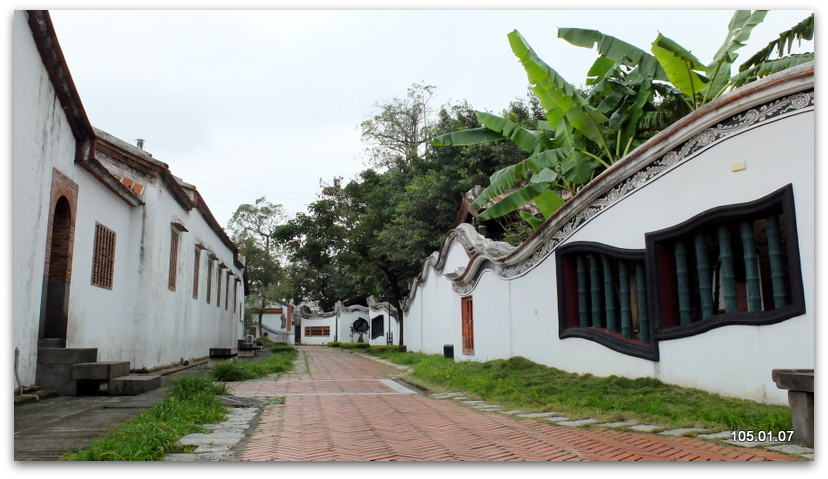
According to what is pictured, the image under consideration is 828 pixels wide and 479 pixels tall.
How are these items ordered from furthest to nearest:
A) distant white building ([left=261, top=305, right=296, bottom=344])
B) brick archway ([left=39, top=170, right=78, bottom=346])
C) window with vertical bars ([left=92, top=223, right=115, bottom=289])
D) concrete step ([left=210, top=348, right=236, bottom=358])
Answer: distant white building ([left=261, top=305, right=296, bottom=344]), concrete step ([left=210, top=348, right=236, bottom=358]), window with vertical bars ([left=92, top=223, right=115, bottom=289]), brick archway ([left=39, top=170, right=78, bottom=346])

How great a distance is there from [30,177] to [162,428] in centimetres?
319

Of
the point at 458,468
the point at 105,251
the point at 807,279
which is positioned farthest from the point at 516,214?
the point at 458,468

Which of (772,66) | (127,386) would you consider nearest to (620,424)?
(127,386)

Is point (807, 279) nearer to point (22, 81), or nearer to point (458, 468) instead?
point (458, 468)

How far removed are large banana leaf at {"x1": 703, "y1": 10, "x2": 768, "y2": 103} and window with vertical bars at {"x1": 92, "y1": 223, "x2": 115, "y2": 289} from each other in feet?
28.6

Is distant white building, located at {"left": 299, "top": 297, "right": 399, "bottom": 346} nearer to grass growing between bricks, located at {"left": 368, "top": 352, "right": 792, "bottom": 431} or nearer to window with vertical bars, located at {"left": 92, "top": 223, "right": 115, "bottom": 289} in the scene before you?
window with vertical bars, located at {"left": 92, "top": 223, "right": 115, "bottom": 289}

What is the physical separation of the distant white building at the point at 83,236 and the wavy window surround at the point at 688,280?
621cm

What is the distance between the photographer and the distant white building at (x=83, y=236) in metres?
5.89

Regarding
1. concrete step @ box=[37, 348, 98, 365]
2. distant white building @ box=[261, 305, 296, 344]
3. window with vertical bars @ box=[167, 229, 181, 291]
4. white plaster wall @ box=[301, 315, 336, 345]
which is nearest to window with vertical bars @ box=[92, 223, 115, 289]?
concrete step @ box=[37, 348, 98, 365]

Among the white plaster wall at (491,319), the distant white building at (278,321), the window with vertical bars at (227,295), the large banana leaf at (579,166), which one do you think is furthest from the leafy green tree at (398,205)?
the distant white building at (278,321)

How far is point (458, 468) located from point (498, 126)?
6.87 meters

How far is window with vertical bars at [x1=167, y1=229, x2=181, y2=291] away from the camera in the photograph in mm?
12448

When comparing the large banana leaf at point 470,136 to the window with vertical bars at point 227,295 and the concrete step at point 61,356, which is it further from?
the window with vertical bars at point 227,295

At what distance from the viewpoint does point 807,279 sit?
15.2 feet
